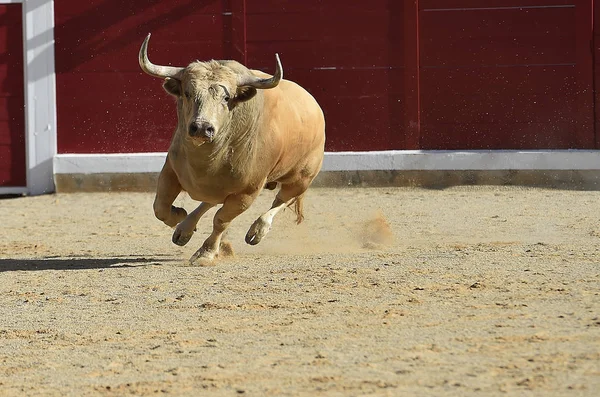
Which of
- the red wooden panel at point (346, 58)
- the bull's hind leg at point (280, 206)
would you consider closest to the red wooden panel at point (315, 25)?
the red wooden panel at point (346, 58)

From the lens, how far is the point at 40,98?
13070 mm

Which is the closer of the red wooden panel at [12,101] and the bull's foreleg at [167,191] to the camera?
the bull's foreleg at [167,191]

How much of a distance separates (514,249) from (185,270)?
2.24 meters

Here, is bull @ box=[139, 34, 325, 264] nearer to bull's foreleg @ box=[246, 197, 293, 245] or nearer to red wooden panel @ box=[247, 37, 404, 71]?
bull's foreleg @ box=[246, 197, 293, 245]

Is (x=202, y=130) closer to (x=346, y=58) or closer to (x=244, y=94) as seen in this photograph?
(x=244, y=94)

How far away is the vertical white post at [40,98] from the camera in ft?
42.6

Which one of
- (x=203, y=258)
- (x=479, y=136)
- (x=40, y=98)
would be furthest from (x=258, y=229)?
(x=40, y=98)

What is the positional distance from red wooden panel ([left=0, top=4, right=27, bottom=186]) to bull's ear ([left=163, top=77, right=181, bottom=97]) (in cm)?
591

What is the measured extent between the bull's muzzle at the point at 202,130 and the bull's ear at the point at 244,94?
1.62ft

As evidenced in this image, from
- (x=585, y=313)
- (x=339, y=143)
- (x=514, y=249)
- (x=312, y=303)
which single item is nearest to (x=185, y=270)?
(x=312, y=303)

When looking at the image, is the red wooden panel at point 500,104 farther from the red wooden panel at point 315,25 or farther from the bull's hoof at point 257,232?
the bull's hoof at point 257,232

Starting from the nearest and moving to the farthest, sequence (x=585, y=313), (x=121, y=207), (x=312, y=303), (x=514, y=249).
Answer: (x=585, y=313) < (x=312, y=303) < (x=514, y=249) < (x=121, y=207)

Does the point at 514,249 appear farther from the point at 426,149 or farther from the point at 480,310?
the point at 426,149

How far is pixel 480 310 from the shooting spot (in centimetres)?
588
